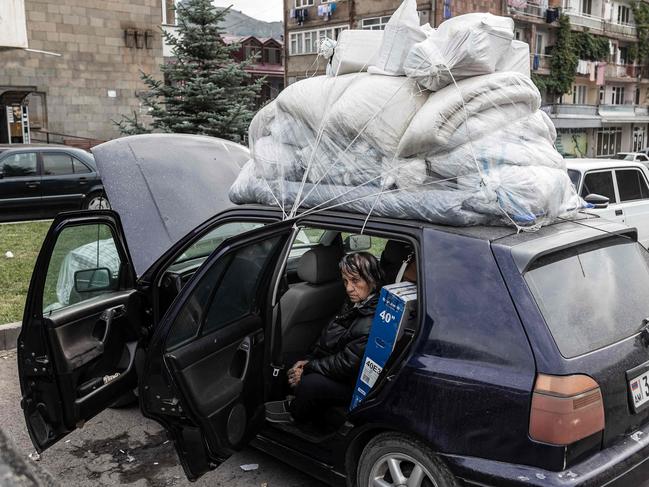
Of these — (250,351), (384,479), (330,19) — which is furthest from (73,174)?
(330,19)

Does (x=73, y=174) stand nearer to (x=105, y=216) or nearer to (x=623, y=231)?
(x=105, y=216)

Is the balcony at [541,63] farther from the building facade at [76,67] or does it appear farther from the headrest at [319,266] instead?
the headrest at [319,266]

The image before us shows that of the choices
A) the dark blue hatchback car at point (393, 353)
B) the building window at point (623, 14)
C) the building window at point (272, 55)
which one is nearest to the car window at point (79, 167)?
the dark blue hatchback car at point (393, 353)

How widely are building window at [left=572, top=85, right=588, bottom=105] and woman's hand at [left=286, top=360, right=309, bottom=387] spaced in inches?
1939

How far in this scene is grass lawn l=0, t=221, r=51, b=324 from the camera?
631 centimetres

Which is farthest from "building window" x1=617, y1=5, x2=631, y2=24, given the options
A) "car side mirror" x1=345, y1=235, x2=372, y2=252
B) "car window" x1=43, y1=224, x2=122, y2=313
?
"car window" x1=43, y1=224, x2=122, y2=313

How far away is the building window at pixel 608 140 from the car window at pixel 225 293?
5199 centimetres

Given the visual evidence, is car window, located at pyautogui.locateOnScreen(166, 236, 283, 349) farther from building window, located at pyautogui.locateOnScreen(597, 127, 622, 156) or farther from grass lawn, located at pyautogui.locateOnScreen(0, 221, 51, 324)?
building window, located at pyautogui.locateOnScreen(597, 127, 622, 156)

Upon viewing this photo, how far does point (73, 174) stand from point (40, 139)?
12.4 meters

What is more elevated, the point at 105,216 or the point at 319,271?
the point at 105,216

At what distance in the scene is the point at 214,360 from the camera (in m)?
3.13

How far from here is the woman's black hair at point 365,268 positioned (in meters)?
3.35

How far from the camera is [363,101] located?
10.7ft

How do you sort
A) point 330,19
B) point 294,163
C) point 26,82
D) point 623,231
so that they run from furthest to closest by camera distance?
point 330,19 < point 26,82 < point 294,163 < point 623,231
